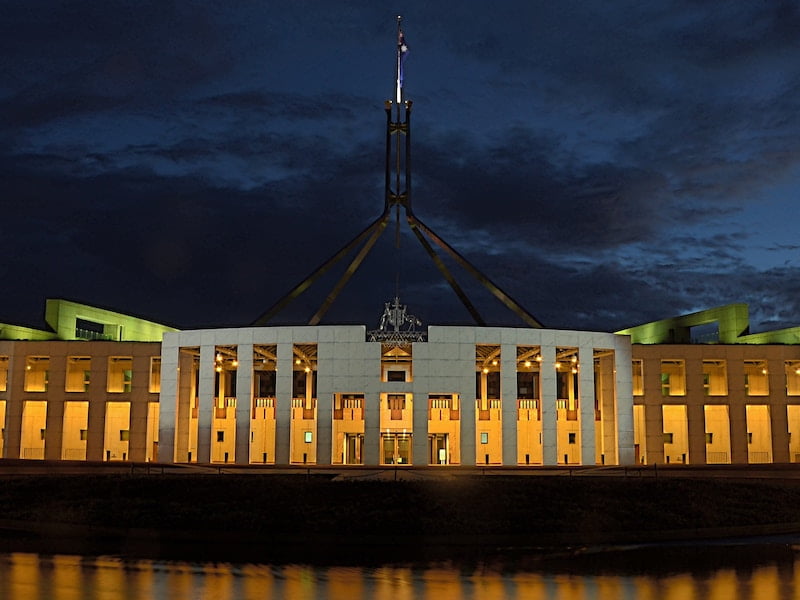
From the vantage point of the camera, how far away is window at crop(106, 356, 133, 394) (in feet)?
218

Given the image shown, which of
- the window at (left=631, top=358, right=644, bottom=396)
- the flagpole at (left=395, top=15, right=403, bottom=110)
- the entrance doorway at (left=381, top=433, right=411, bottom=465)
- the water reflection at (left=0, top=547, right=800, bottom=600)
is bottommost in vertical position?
the water reflection at (left=0, top=547, right=800, bottom=600)

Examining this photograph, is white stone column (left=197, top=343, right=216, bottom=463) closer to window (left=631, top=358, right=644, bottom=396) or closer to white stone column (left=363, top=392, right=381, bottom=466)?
white stone column (left=363, top=392, right=381, bottom=466)

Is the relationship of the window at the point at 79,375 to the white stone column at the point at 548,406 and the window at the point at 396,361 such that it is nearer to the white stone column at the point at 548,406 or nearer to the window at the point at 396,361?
the window at the point at 396,361

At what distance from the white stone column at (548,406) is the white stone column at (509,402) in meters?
1.74

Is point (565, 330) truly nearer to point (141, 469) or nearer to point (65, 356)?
point (141, 469)

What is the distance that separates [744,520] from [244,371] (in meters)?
30.3

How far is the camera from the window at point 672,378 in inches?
2603

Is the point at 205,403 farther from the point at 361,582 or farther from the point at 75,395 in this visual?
the point at 361,582

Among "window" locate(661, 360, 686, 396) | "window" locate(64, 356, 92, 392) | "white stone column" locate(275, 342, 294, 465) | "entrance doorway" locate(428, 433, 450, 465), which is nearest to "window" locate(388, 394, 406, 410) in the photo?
"entrance doorway" locate(428, 433, 450, 465)

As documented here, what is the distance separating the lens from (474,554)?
21750 mm

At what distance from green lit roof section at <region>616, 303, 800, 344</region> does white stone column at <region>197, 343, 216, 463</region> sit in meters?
40.9

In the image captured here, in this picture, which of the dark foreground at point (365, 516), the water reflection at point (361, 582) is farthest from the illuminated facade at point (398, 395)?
the water reflection at point (361, 582)

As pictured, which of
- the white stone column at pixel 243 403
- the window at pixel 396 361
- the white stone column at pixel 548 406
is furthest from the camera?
→ the window at pixel 396 361

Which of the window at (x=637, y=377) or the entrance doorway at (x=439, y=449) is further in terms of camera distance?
the window at (x=637, y=377)
